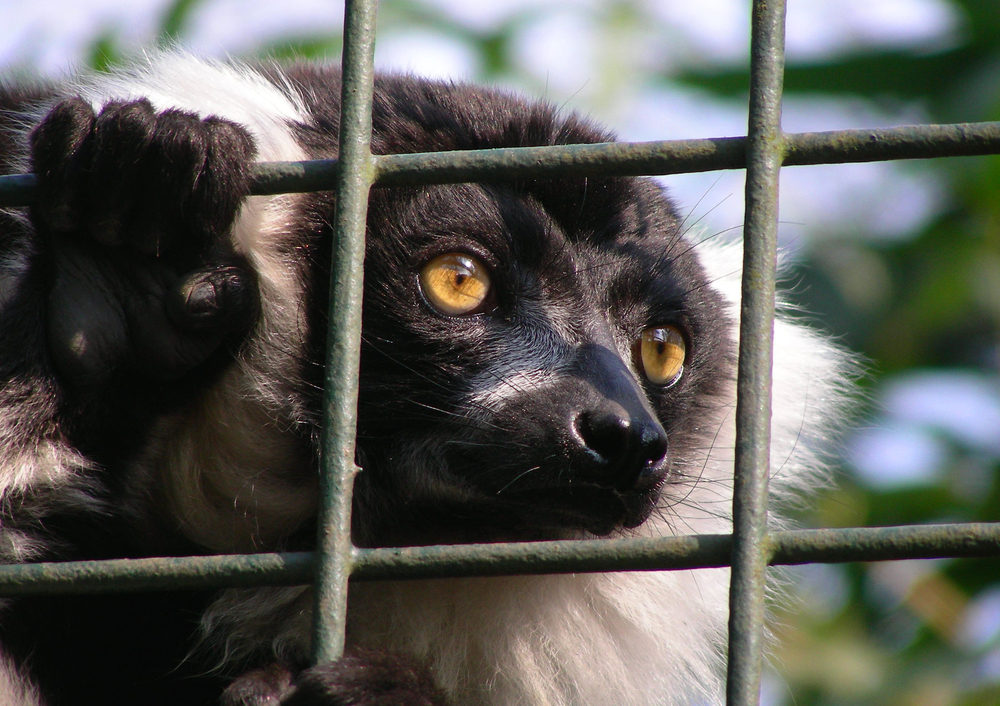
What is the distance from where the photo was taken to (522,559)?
5.90 feet

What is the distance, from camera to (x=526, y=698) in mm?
2967

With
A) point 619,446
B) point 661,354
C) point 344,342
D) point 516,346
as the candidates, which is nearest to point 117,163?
point 344,342

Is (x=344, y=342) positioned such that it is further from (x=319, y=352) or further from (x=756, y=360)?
(x=319, y=352)

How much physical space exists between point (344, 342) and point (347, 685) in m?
0.59

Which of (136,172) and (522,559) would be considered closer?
(522,559)

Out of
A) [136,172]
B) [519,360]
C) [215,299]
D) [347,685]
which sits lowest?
[347,685]

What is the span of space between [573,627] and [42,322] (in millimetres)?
1450

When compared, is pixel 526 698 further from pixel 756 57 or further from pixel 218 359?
pixel 756 57

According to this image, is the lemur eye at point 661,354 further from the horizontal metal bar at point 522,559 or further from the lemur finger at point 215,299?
the horizontal metal bar at point 522,559

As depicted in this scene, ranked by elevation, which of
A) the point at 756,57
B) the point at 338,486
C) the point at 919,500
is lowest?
the point at 919,500

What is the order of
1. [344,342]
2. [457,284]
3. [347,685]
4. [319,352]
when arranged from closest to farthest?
[344,342]
[347,685]
[319,352]
[457,284]

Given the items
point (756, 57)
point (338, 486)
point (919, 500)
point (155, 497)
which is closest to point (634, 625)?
point (155, 497)

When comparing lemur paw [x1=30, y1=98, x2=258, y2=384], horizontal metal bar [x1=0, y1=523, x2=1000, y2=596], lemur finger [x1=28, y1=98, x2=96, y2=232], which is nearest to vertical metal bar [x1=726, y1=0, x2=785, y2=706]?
horizontal metal bar [x1=0, y1=523, x2=1000, y2=596]

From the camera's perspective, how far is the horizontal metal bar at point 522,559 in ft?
5.65
